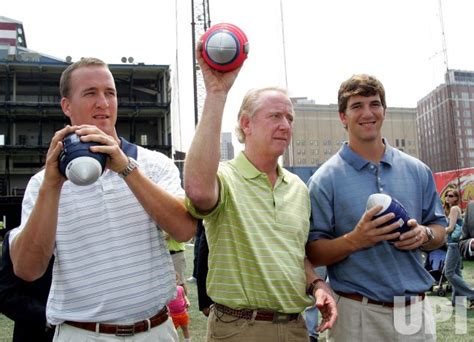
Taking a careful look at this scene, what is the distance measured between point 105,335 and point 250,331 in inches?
25.3

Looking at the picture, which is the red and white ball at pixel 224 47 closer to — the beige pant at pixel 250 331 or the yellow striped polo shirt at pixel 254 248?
the yellow striped polo shirt at pixel 254 248

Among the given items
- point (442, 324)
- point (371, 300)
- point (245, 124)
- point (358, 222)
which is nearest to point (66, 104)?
point (245, 124)

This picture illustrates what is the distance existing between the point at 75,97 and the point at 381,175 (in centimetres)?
168

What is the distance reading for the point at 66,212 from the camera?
2107 millimetres

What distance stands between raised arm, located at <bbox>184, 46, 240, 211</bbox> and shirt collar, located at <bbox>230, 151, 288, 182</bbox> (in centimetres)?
54

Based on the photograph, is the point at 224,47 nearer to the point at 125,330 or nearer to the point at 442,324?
the point at 125,330

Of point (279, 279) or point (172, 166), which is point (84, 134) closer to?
point (172, 166)

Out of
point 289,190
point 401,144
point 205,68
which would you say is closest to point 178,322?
point 289,190

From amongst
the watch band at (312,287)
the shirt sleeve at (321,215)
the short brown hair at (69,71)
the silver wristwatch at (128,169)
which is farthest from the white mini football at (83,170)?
the shirt sleeve at (321,215)

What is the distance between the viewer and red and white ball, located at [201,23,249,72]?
181 centimetres

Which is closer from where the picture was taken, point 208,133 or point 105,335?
point 208,133

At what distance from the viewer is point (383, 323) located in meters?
2.56

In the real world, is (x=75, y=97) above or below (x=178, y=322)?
above

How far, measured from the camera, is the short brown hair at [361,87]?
2.70 metres
